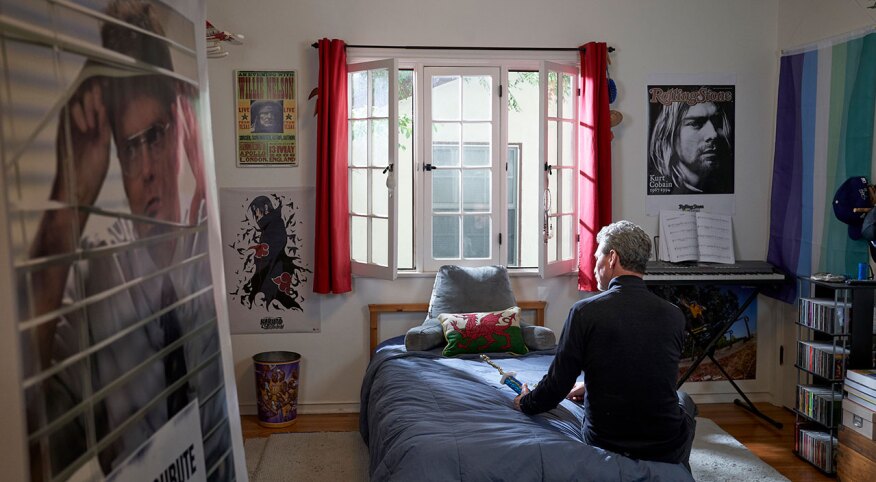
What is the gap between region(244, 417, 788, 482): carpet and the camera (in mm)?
3834

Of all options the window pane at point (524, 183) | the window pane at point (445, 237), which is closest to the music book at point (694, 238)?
the window pane at point (524, 183)

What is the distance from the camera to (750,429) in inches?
183

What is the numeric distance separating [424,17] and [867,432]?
329 cm

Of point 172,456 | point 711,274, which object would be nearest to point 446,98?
point 711,274

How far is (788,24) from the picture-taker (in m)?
4.95

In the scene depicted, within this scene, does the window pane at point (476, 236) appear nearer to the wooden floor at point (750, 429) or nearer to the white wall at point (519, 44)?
the white wall at point (519, 44)

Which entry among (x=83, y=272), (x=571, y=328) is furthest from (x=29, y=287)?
(x=571, y=328)

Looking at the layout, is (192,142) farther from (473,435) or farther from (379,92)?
(379,92)

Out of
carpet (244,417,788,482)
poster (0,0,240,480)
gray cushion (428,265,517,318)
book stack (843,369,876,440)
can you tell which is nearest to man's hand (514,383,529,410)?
carpet (244,417,788,482)

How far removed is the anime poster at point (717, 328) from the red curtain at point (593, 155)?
0.56 meters

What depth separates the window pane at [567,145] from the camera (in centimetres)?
495

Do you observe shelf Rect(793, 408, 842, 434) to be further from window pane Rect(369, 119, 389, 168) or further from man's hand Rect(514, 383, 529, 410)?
window pane Rect(369, 119, 389, 168)

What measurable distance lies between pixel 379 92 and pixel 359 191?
61cm

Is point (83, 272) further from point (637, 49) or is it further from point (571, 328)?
point (637, 49)
